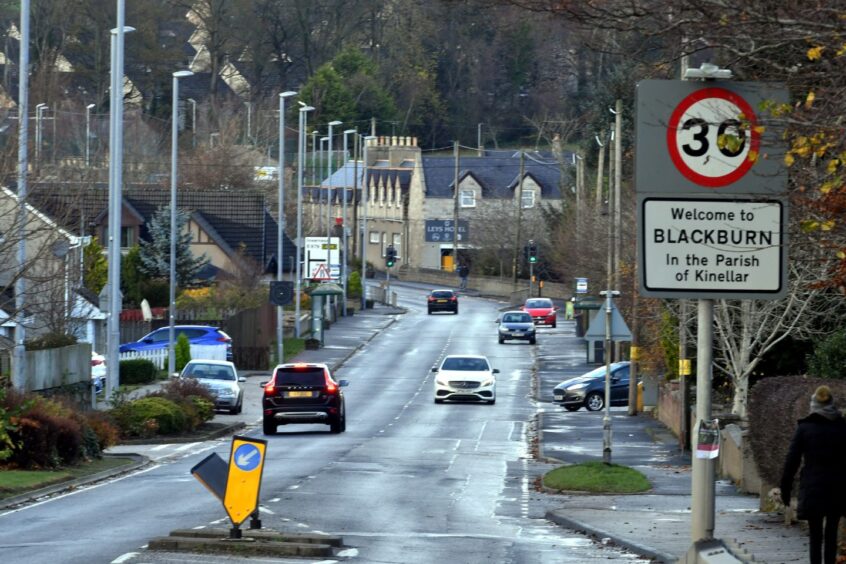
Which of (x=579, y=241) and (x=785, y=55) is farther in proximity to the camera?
(x=579, y=241)

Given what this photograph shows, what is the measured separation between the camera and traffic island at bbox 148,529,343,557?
49.7 ft

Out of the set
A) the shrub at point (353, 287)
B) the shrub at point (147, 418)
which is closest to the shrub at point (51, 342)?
the shrub at point (147, 418)

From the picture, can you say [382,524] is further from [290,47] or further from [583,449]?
[290,47]

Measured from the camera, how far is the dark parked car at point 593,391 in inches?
1818

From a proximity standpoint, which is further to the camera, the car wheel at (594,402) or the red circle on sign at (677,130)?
the car wheel at (594,402)

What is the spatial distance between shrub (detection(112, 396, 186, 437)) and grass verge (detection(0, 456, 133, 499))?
669 cm

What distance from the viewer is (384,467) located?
27.8 m

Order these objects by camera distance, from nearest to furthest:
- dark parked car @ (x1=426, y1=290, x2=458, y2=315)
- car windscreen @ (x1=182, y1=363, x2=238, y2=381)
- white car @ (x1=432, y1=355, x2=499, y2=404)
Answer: car windscreen @ (x1=182, y1=363, x2=238, y2=381) → white car @ (x1=432, y1=355, x2=499, y2=404) → dark parked car @ (x1=426, y1=290, x2=458, y2=315)

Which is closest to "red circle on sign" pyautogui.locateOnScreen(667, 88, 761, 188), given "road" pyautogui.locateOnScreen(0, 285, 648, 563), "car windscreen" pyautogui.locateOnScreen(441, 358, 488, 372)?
"road" pyautogui.locateOnScreen(0, 285, 648, 563)

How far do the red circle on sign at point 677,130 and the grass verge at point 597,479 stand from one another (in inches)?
609

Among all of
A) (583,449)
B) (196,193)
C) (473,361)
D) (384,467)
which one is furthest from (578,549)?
(196,193)

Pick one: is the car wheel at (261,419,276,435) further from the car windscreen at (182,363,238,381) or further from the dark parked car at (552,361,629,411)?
the dark parked car at (552,361,629,411)

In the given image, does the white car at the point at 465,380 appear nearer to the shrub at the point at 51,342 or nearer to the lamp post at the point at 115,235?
the lamp post at the point at 115,235

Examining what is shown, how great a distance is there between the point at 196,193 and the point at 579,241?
21790 millimetres
